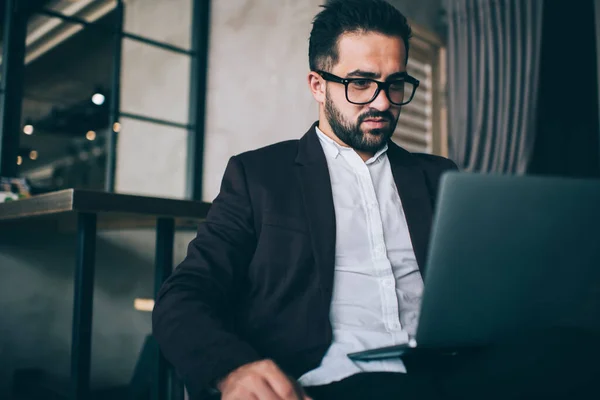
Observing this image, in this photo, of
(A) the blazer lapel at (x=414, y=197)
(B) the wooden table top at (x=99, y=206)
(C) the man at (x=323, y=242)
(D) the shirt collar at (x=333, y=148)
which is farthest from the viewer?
(B) the wooden table top at (x=99, y=206)

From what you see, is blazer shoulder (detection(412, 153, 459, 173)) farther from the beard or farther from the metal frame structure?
the metal frame structure

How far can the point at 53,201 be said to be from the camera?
131 centimetres

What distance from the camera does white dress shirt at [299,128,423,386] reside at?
90 centimetres

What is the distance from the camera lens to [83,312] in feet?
4.42

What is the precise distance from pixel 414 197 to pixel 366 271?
23 centimetres

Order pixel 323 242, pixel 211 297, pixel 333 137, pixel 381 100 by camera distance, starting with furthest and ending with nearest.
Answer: pixel 333 137
pixel 381 100
pixel 323 242
pixel 211 297

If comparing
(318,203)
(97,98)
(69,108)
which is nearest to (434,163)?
(318,203)

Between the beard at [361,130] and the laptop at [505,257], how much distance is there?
54 cm

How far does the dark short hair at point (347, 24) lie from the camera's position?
1100 mm

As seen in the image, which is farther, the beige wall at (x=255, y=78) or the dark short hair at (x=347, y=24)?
the beige wall at (x=255, y=78)

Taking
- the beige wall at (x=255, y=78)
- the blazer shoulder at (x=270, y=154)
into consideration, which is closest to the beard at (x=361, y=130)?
the blazer shoulder at (x=270, y=154)

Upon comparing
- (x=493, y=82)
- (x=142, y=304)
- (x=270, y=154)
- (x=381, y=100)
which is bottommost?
(x=142, y=304)

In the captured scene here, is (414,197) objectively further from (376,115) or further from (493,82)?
(493,82)

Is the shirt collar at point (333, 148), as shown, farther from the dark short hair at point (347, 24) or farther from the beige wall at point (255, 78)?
the beige wall at point (255, 78)
